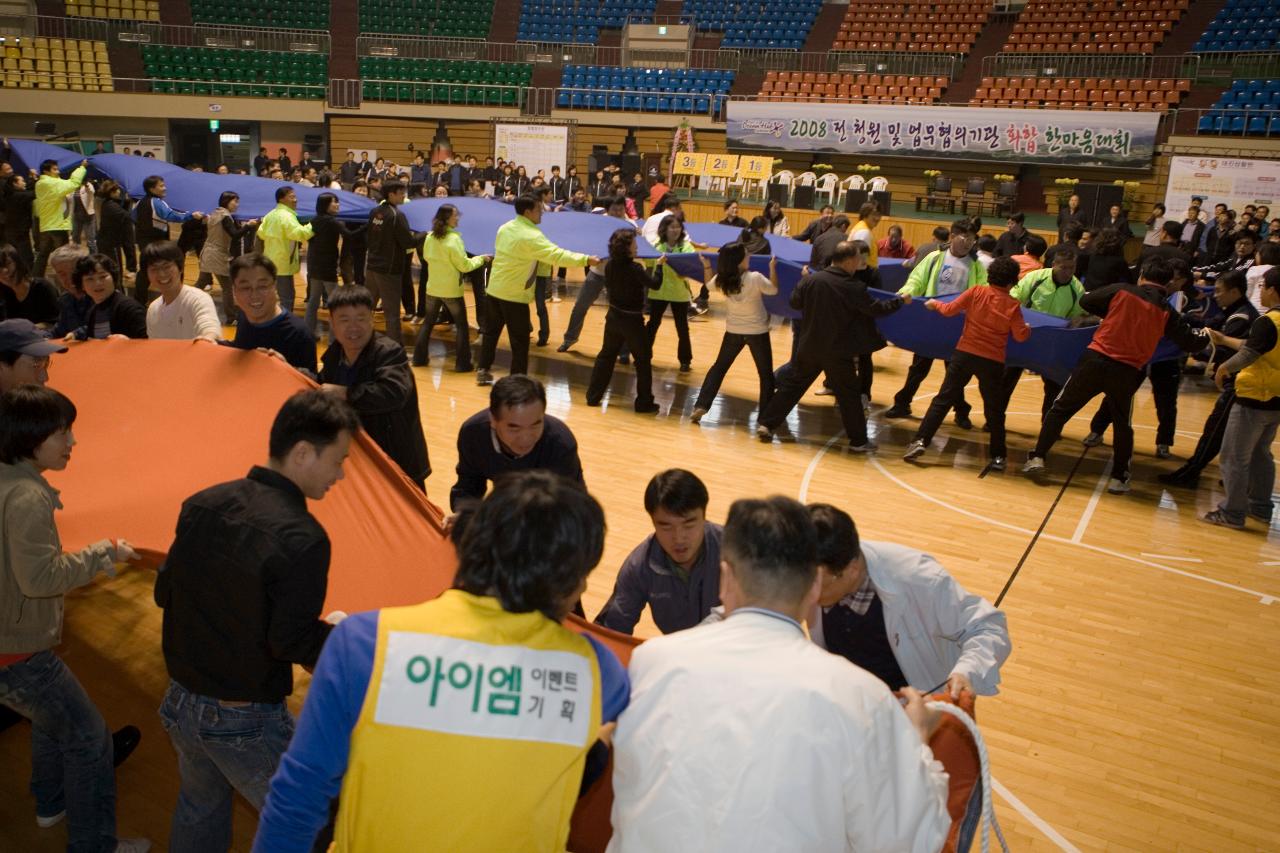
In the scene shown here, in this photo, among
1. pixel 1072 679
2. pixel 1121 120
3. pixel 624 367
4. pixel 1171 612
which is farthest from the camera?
pixel 1121 120

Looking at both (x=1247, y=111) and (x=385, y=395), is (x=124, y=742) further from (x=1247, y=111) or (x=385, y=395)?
(x=1247, y=111)

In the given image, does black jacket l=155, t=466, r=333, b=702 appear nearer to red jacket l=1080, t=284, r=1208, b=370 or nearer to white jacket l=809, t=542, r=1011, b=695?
white jacket l=809, t=542, r=1011, b=695

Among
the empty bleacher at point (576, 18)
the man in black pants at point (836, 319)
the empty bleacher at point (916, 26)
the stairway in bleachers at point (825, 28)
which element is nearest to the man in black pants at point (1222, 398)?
the man in black pants at point (836, 319)

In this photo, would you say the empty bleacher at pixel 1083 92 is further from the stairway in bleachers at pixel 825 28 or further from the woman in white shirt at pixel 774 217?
the woman in white shirt at pixel 774 217

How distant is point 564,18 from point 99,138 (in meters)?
12.0

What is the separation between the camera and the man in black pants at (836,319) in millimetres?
7195

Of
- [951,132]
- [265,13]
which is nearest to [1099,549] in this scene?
[951,132]

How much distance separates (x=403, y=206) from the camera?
34.9 feet

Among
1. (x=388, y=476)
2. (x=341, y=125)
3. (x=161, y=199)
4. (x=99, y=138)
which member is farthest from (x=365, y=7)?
(x=388, y=476)

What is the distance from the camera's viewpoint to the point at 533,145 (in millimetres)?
21516

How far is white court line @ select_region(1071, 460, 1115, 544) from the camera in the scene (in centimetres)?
636

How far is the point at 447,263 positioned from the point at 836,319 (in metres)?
3.61

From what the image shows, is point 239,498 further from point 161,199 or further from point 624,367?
point 161,199

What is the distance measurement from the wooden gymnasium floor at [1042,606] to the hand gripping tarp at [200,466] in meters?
0.17
